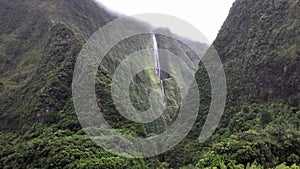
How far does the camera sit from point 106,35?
91.2 meters

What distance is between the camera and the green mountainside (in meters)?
33.7

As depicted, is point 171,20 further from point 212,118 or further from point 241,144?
point 241,144

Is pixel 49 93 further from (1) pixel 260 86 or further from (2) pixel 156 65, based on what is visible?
(2) pixel 156 65

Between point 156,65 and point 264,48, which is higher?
point 264,48

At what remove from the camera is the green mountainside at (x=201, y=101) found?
111 feet

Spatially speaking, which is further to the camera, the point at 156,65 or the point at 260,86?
the point at 156,65

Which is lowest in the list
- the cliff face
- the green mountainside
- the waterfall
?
the waterfall

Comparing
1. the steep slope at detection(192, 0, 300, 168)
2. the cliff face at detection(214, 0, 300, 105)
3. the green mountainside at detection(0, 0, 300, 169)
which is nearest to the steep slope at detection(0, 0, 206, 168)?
the green mountainside at detection(0, 0, 300, 169)

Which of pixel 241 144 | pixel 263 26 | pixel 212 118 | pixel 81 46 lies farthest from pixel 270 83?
pixel 81 46

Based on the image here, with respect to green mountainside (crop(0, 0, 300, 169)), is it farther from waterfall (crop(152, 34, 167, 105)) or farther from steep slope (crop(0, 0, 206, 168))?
waterfall (crop(152, 34, 167, 105))

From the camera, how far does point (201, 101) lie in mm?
51906

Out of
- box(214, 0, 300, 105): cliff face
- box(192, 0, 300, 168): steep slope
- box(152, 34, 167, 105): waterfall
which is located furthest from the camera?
box(152, 34, 167, 105): waterfall

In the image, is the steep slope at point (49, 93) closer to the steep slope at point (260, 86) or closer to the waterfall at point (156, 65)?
the waterfall at point (156, 65)

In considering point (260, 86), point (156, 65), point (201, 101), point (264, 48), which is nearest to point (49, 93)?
point (201, 101)
